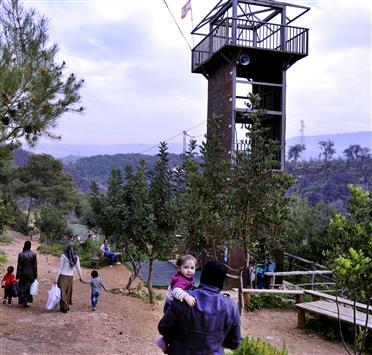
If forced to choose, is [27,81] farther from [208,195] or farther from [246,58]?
[246,58]

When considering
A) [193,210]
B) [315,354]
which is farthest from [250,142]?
[315,354]

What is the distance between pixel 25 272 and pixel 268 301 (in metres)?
6.15

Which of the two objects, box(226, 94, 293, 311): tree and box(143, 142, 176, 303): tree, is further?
box(143, 142, 176, 303): tree

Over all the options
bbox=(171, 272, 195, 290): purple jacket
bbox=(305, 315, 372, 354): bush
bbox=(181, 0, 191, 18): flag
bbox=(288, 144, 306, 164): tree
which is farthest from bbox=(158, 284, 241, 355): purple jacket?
bbox=(288, 144, 306, 164): tree

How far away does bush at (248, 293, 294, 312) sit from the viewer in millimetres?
10970

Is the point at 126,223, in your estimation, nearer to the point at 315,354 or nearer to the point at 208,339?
the point at 315,354

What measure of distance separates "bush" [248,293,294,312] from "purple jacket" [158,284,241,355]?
835 cm

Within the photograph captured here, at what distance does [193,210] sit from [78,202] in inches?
1342

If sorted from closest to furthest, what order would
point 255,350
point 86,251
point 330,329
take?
point 255,350 < point 330,329 < point 86,251

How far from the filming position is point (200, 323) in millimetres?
2781

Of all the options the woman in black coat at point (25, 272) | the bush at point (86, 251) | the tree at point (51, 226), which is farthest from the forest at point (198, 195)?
the tree at point (51, 226)

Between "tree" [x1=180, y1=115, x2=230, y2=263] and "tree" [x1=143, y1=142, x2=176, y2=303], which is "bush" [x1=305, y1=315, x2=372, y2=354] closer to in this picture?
"tree" [x1=180, y1=115, x2=230, y2=263]

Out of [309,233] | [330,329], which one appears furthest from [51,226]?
[330,329]

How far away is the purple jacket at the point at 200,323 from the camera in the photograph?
278 centimetres
